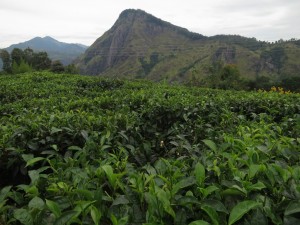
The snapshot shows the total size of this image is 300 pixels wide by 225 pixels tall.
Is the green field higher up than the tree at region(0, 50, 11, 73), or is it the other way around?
the green field

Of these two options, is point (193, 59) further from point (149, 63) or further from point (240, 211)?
point (240, 211)

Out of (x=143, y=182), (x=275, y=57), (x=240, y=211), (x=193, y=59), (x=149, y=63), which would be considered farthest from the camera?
(x=149, y=63)

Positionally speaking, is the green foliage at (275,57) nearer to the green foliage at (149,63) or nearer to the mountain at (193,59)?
the mountain at (193,59)

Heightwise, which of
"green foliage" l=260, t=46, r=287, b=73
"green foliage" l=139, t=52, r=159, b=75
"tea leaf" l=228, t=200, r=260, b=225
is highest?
"tea leaf" l=228, t=200, r=260, b=225

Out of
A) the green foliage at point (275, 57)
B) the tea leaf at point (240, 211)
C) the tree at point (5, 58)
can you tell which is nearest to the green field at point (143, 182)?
the tea leaf at point (240, 211)

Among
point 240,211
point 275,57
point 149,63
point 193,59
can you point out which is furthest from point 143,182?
point 149,63

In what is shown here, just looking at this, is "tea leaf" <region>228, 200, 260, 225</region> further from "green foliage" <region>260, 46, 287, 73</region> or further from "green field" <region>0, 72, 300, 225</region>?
"green foliage" <region>260, 46, 287, 73</region>

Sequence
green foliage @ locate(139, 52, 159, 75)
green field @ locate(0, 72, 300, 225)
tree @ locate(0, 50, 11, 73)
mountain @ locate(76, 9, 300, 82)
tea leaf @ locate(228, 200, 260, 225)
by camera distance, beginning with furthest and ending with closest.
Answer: green foliage @ locate(139, 52, 159, 75) < mountain @ locate(76, 9, 300, 82) < tree @ locate(0, 50, 11, 73) < green field @ locate(0, 72, 300, 225) < tea leaf @ locate(228, 200, 260, 225)

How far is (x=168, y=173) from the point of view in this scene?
7.11 feet

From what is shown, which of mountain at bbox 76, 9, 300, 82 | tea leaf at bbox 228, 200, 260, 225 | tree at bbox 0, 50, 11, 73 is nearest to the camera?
tea leaf at bbox 228, 200, 260, 225

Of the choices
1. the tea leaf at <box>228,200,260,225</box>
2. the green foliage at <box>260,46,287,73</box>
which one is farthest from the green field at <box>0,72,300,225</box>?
the green foliage at <box>260,46,287,73</box>

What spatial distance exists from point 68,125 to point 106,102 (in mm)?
2405

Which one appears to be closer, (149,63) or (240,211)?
(240,211)

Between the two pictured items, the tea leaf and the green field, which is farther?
the green field
